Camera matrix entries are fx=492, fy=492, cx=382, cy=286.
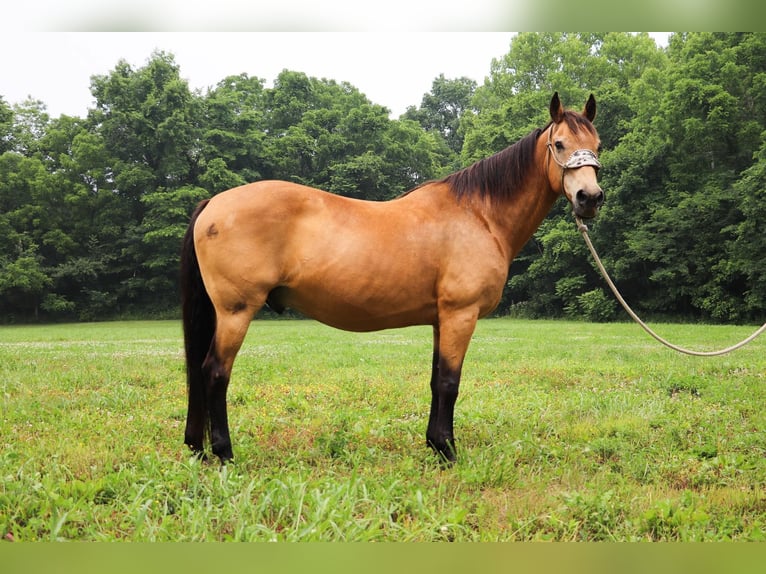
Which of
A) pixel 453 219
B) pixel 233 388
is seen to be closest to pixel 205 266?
pixel 453 219

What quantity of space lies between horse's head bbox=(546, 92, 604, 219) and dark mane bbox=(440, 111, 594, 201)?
0.59 feet

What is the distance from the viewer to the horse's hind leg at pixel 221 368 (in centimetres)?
349

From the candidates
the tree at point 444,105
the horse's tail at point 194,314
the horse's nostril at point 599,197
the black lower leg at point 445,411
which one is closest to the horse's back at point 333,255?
the horse's tail at point 194,314

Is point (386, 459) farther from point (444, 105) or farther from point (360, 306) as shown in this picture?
point (444, 105)

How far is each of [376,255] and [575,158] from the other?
1.56 m

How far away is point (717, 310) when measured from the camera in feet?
65.7

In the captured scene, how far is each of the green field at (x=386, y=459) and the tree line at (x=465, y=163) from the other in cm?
1629

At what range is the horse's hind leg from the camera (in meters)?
3.49

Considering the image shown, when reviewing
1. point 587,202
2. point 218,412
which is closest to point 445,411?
point 218,412

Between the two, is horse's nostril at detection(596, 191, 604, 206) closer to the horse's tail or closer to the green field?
the green field

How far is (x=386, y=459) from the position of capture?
3.67 metres

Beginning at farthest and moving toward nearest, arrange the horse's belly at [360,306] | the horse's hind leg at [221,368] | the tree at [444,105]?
the tree at [444,105] → the horse's belly at [360,306] → the horse's hind leg at [221,368]

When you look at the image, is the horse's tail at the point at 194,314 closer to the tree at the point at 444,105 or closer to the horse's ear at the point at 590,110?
the horse's ear at the point at 590,110

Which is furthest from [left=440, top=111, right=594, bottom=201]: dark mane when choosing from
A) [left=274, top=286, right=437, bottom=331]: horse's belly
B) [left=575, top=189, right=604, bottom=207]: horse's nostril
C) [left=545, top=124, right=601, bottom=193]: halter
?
[left=274, top=286, right=437, bottom=331]: horse's belly
